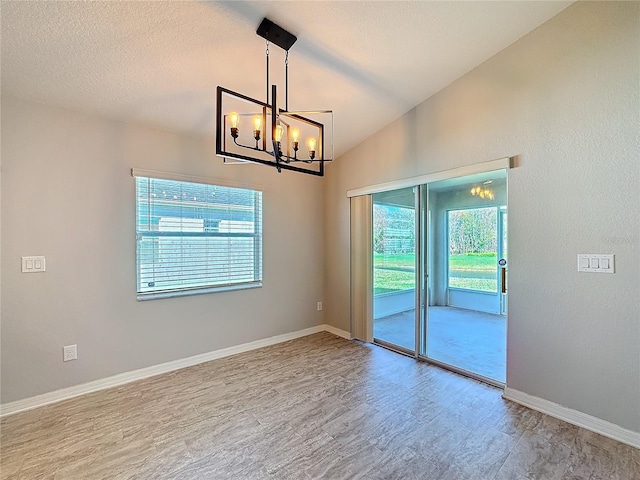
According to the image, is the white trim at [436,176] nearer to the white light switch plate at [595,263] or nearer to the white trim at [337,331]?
the white light switch plate at [595,263]

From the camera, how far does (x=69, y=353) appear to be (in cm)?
258

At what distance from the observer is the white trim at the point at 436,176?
8.48 ft

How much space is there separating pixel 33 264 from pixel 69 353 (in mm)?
819

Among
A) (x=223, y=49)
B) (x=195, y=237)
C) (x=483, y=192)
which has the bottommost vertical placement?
(x=195, y=237)

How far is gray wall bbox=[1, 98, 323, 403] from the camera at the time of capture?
7.74 ft

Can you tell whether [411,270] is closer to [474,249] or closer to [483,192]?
[474,249]

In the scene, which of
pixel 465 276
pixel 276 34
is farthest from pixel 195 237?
pixel 465 276

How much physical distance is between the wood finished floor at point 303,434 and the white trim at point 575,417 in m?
0.06

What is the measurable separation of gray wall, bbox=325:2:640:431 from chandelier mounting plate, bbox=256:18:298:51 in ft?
5.63

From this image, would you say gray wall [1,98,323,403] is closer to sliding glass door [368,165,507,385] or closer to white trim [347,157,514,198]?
white trim [347,157,514,198]

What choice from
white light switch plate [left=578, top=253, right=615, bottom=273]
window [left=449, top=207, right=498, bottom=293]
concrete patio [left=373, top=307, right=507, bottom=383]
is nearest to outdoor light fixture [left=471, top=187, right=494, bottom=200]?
window [left=449, top=207, right=498, bottom=293]

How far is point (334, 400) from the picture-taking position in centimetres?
249

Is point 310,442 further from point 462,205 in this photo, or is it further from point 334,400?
point 462,205

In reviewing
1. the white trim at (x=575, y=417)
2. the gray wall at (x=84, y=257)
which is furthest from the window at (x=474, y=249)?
the gray wall at (x=84, y=257)
